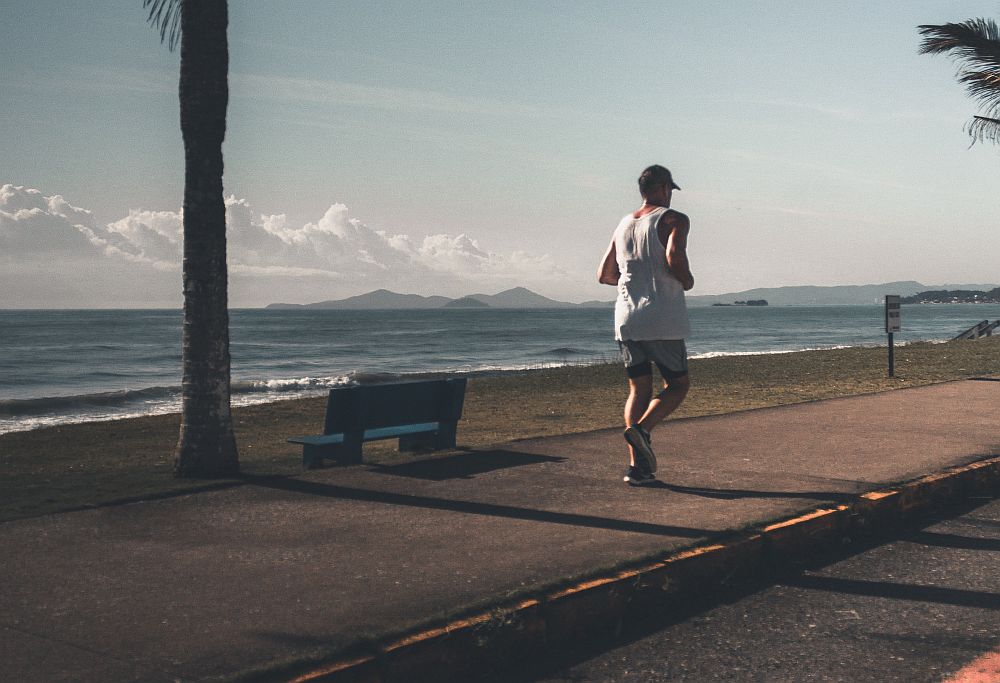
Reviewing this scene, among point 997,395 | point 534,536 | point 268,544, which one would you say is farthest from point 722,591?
point 997,395

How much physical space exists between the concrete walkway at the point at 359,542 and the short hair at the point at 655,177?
2.00 metres

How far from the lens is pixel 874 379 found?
1891cm

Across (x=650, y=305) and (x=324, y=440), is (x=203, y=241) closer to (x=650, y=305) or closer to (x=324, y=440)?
(x=324, y=440)

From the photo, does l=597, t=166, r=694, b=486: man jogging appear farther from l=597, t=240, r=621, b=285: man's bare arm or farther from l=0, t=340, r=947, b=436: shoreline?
l=0, t=340, r=947, b=436: shoreline

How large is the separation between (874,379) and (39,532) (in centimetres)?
1702

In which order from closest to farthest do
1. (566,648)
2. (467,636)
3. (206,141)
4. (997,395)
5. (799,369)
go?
1. (467,636)
2. (566,648)
3. (206,141)
4. (997,395)
5. (799,369)

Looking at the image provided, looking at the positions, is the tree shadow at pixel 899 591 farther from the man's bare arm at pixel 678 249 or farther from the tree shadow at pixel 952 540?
the man's bare arm at pixel 678 249

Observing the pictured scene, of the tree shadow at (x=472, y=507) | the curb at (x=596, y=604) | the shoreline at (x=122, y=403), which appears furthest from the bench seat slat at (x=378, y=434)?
the shoreline at (x=122, y=403)

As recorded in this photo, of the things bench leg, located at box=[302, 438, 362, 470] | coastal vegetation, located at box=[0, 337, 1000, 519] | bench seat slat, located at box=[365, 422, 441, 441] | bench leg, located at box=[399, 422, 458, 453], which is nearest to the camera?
bench leg, located at box=[302, 438, 362, 470]

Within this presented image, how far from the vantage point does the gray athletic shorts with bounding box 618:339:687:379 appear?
6.14 meters

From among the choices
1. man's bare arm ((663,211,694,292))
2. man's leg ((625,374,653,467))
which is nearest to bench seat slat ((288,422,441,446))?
man's leg ((625,374,653,467))

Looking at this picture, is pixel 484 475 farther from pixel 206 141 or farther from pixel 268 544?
pixel 206 141

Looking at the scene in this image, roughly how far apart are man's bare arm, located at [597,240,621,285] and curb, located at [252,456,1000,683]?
2058 millimetres

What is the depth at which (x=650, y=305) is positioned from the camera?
6117 millimetres
